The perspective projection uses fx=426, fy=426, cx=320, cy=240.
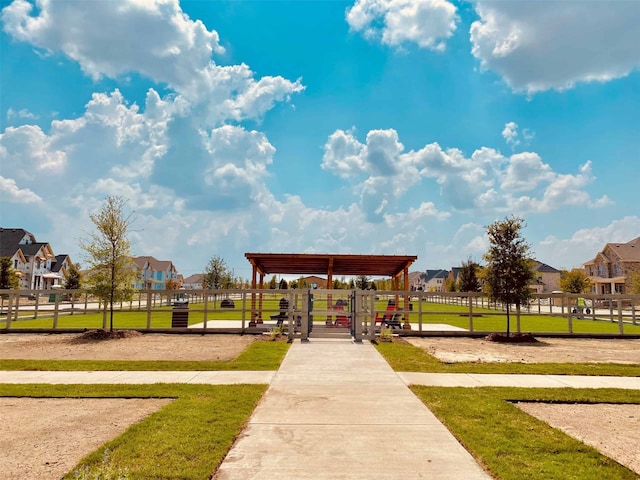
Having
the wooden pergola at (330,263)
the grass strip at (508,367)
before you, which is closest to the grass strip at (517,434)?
the grass strip at (508,367)

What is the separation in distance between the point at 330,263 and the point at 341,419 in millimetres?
15784

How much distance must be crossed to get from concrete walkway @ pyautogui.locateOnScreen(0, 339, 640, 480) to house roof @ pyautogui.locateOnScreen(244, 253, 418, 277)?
10.2m

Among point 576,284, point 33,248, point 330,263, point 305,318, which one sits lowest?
point 305,318

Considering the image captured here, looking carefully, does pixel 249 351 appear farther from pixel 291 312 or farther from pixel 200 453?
pixel 200 453

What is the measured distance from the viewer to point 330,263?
71.2 feet

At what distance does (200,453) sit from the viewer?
15.1 feet

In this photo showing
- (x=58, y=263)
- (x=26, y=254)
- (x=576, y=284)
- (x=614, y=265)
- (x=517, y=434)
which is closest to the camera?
(x=517, y=434)

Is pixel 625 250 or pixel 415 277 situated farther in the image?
pixel 415 277

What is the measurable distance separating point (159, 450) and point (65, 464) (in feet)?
2.96

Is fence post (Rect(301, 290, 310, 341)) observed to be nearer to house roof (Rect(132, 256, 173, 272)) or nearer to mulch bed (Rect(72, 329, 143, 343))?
mulch bed (Rect(72, 329, 143, 343))

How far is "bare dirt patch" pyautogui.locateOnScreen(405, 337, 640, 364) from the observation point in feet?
39.5

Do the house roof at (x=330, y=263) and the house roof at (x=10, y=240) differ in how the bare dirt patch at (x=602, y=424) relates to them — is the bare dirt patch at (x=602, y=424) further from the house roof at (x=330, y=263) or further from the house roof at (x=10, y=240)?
the house roof at (x=10, y=240)

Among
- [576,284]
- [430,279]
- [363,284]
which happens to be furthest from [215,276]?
[430,279]

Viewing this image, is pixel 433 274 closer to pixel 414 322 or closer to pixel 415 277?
pixel 415 277
